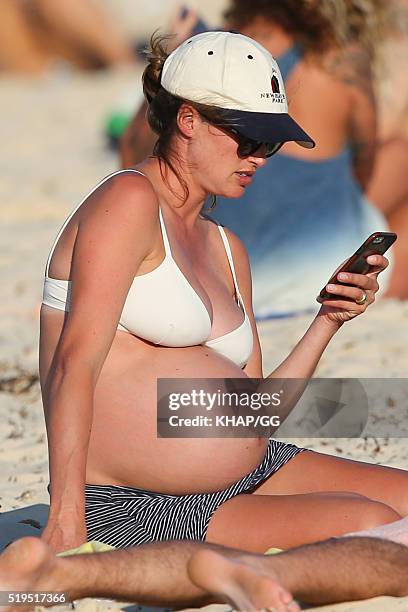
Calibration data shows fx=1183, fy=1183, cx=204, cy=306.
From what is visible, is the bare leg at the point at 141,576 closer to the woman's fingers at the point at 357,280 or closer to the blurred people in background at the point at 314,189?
the woman's fingers at the point at 357,280

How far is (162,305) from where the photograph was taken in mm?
2738

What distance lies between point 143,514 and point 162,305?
486 mm

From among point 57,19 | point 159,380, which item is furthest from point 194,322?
point 57,19

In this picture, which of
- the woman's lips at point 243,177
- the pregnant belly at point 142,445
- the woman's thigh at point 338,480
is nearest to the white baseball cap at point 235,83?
the woman's lips at point 243,177

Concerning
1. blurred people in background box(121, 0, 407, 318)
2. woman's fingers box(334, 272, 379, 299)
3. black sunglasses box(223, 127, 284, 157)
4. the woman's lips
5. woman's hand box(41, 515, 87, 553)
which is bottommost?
woman's hand box(41, 515, 87, 553)

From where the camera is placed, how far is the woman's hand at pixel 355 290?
2.90 m

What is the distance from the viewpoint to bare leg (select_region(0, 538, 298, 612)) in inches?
91.3

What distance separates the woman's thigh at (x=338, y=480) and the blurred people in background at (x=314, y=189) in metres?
2.39

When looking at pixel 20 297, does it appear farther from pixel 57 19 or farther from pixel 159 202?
pixel 57 19

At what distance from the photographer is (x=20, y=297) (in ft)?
20.9

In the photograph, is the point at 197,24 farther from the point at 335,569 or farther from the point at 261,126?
the point at 335,569

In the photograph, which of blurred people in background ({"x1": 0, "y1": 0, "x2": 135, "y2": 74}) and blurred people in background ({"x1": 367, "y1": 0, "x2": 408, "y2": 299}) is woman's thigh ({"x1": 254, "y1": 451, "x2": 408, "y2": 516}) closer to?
blurred people in background ({"x1": 367, "y1": 0, "x2": 408, "y2": 299})

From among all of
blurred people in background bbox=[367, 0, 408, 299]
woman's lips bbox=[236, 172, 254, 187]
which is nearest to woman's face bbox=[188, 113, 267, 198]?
woman's lips bbox=[236, 172, 254, 187]

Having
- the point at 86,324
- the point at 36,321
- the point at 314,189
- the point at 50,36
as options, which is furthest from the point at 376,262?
the point at 50,36
